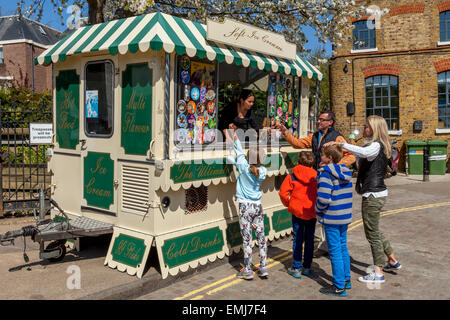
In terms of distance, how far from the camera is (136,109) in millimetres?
5492

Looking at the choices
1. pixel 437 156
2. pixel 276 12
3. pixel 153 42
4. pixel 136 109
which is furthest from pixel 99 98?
pixel 437 156

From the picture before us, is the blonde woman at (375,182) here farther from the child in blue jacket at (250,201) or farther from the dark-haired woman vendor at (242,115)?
the dark-haired woman vendor at (242,115)

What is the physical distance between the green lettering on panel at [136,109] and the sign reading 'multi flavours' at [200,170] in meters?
0.50

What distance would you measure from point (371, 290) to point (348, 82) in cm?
1520

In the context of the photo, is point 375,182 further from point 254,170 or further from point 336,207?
point 254,170

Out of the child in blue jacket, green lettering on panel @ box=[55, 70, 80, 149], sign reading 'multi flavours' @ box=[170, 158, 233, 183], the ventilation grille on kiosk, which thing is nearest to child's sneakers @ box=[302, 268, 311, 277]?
the child in blue jacket

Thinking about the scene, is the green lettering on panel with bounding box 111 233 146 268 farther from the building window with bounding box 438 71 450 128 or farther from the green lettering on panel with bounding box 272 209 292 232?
the building window with bounding box 438 71 450 128

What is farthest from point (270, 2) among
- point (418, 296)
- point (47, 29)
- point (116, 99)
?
point (47, 29)

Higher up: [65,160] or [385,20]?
[385,20]

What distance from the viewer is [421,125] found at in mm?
17859

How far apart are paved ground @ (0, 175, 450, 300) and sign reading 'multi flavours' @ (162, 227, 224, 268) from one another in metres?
0.22

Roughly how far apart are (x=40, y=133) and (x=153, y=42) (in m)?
4.27

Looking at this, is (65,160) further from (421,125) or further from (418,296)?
(421,125)

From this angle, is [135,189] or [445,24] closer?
[135,189]
